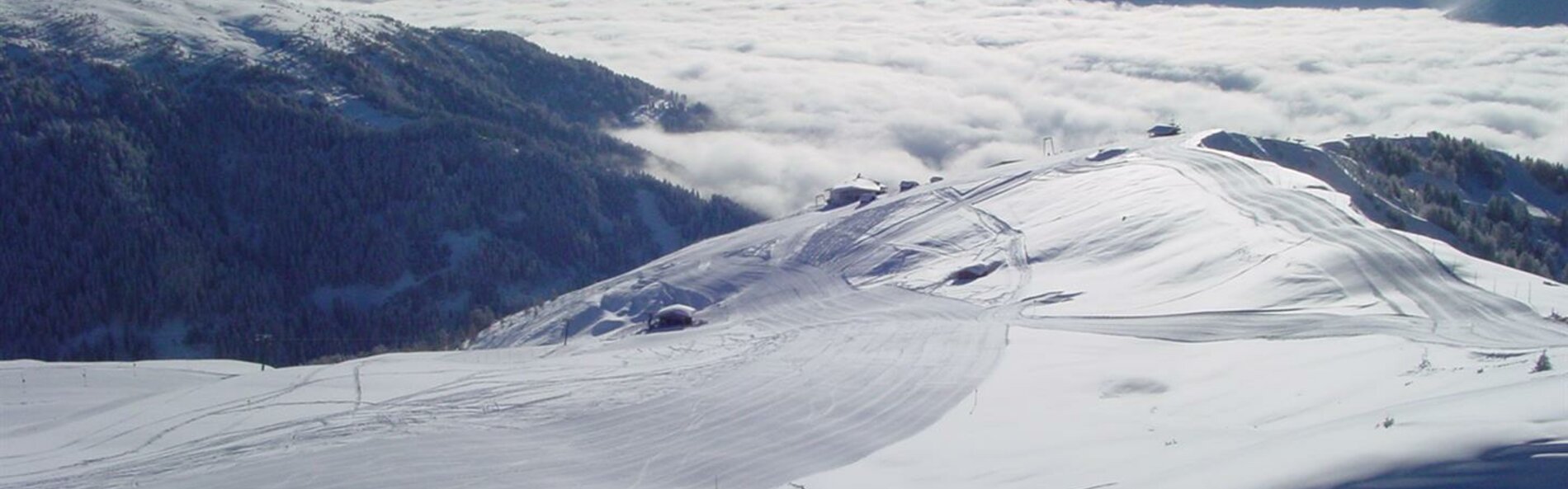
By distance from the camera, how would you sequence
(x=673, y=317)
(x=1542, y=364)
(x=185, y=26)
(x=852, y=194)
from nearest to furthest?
1. (x=1542, y=364)
2. (x=673, y=317)
3. (x=852, y=194)
4. (x=185, y=26)

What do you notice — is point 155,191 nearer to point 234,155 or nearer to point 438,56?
point 234,155

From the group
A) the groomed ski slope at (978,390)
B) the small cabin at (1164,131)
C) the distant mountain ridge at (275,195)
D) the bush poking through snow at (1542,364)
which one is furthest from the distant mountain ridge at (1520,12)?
the bush poking through snow at (1542,364)

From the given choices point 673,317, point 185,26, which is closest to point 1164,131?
point 673,317

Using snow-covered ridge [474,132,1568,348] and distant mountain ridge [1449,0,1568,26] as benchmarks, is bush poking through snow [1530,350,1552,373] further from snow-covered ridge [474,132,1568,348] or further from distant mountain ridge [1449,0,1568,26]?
distant mountain ridge [1449,0,1568,26]

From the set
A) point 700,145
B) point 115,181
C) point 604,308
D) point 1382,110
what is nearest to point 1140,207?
point 604,308

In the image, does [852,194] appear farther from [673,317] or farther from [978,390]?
[978,390]

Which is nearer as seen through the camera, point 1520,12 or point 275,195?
point 275,195
